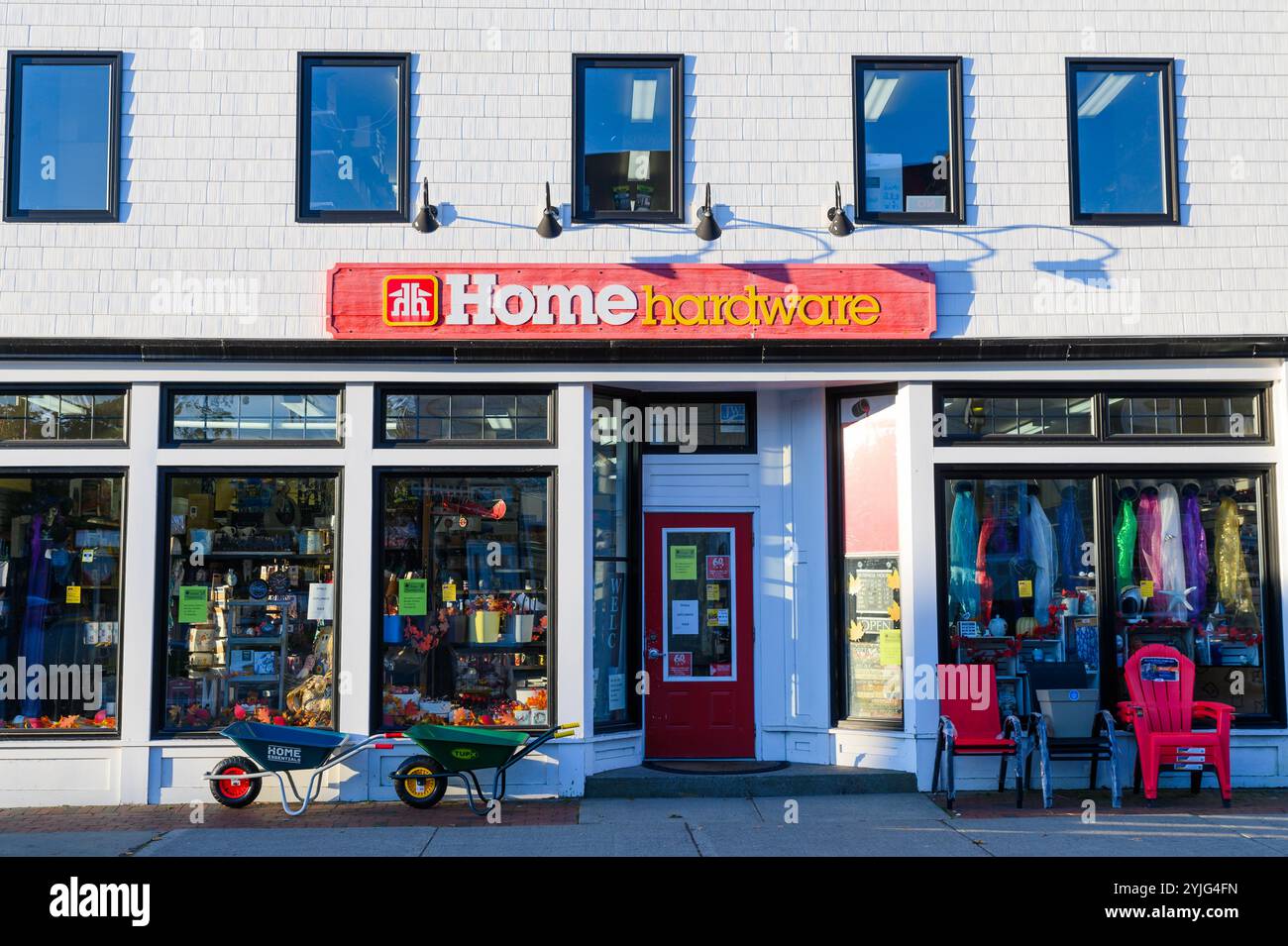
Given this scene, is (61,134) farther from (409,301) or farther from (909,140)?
(909,140)

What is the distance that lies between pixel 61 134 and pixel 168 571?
151 inches

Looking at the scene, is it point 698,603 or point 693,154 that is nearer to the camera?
point 693,154

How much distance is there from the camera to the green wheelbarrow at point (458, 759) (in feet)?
32.2

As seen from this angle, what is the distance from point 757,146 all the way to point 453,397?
11.1ft

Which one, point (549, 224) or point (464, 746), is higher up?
point (549, 224)

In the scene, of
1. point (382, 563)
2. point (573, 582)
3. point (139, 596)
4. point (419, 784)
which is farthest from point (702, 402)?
point (139, 596)

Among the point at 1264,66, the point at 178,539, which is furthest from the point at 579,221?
the point at 1264,66

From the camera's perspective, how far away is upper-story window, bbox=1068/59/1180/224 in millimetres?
11156

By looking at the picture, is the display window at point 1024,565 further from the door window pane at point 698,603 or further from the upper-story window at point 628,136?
the upper-story window at point 628,136

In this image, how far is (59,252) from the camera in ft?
35.1

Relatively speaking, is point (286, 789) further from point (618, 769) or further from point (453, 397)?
point (453, 397)

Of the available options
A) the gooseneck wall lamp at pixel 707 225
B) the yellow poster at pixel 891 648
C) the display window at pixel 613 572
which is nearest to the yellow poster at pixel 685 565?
the display window at pixel 613 572

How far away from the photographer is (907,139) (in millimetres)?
11180

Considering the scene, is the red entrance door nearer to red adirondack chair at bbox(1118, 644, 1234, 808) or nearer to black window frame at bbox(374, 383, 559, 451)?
black window frame at bbox(374, 383, 559, 451)
